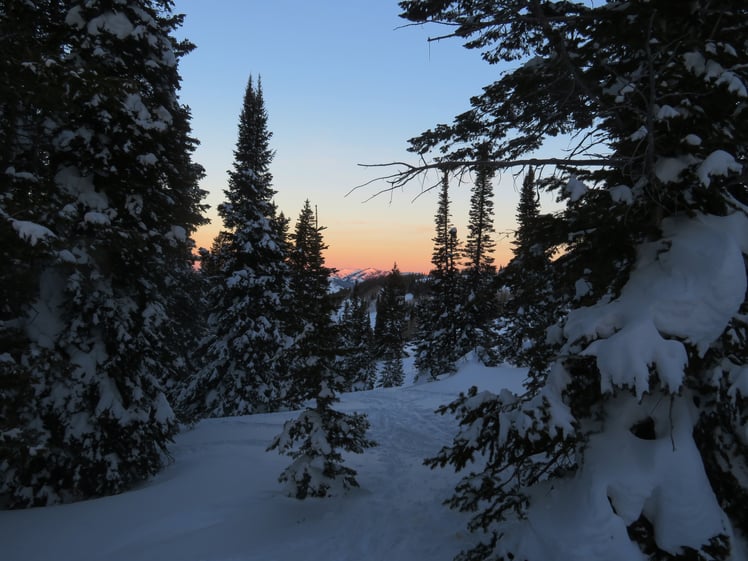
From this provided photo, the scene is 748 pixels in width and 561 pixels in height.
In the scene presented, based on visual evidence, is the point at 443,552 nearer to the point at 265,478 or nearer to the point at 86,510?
the point at 265,478

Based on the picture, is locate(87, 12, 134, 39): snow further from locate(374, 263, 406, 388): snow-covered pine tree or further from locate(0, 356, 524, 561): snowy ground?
locate(374, 263, 406, 388): snow-covered pine tree

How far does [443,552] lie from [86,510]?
21.7 feet

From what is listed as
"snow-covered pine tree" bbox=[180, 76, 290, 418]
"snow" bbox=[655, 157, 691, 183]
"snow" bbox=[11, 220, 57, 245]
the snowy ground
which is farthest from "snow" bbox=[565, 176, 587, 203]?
"snow-covered pine tree" bbox=[180, 76, 290, 418]

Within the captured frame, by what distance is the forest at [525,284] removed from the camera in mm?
3676

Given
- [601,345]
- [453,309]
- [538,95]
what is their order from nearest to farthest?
[601,345] → [538,95] → [453,309]

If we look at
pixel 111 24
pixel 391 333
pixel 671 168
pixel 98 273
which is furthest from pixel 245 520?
pixel 391 333

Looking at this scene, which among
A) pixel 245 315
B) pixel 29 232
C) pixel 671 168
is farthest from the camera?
pixel 245 315

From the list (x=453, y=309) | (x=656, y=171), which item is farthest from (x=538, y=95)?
(x=453, y=309)

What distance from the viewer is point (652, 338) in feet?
11.3

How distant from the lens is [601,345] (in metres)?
3.65

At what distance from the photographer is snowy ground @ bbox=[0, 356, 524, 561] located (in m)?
5.98

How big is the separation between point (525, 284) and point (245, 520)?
20.2 ft

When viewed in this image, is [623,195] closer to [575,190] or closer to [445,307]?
[575,190]

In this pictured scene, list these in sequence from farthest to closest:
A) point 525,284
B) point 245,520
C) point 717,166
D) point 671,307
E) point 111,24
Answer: point 111,24 → point 245,520 → point 525,284 → point 671,307 → point 717,166
